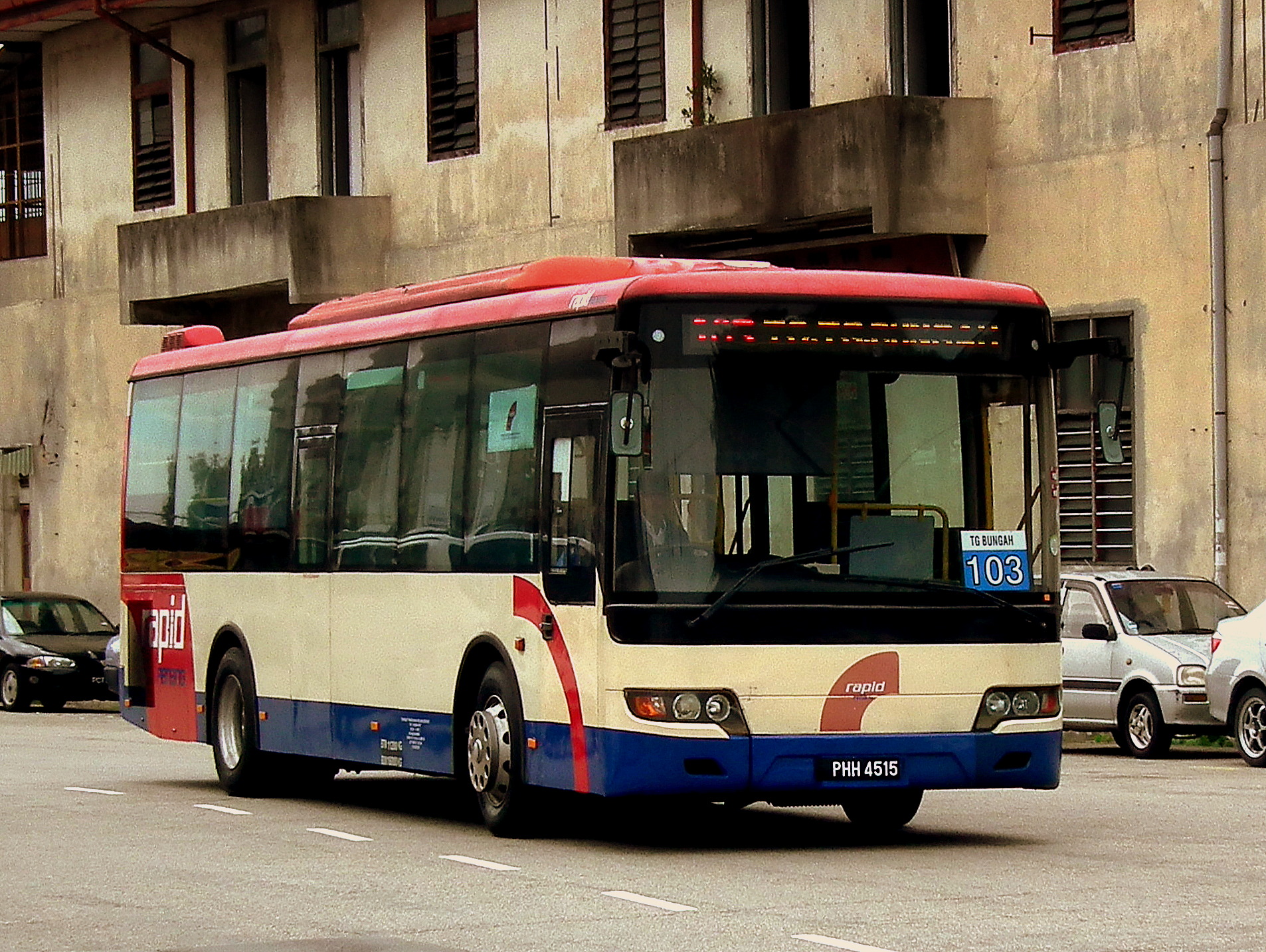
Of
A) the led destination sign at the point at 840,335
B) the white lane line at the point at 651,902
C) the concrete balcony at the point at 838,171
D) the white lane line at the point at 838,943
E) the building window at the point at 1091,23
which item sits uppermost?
the building window at the point at 1091,23

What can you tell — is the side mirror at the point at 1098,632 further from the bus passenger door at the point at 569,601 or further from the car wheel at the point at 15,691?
the car wheel at the point at 15,691

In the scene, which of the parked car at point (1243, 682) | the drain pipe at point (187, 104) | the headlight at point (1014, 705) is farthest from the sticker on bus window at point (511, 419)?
the drain pipe at point (187, 104)

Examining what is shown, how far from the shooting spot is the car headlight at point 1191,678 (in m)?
23.0

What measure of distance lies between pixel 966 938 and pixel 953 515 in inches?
164

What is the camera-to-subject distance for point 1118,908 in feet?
37.3

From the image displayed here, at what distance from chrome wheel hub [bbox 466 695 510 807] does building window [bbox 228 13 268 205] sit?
2467 cm

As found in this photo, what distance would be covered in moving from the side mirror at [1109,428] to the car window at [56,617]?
2259 cm

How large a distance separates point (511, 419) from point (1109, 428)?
318 cm

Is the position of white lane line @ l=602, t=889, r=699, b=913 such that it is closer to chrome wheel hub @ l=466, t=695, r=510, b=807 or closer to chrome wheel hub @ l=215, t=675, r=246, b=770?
chrome wheel hub @ l=466, t=695, r=510, b=807

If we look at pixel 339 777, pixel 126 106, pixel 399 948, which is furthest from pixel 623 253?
pixel 399 948

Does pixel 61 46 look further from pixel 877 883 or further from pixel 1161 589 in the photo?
Answer: pixel 877 883

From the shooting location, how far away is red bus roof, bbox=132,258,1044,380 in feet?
46.8

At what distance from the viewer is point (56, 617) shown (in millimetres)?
35938

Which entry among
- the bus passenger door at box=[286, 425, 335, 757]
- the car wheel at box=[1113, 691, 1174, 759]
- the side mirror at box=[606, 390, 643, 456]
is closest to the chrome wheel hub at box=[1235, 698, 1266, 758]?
the car wheel at box=[1113, 691, 1174, 759]
